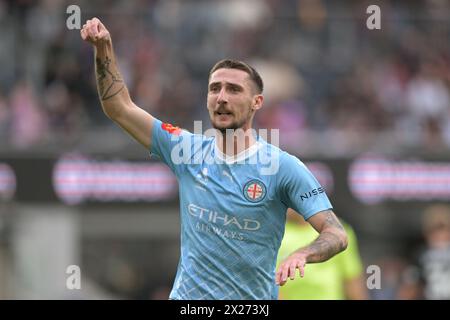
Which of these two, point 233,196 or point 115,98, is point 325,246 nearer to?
point 233,196

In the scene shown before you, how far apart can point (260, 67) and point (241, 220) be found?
10.5 meters

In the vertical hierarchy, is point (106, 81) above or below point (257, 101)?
above

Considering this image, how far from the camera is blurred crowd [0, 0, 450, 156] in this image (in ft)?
52.3

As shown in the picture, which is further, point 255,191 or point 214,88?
point 214,88

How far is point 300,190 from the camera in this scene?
688 centimetres

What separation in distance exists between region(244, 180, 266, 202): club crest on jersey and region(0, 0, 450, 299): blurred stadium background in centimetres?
820

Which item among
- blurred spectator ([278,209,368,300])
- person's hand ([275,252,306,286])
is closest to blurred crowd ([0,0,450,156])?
blurred spectator ([278,209,368,300])

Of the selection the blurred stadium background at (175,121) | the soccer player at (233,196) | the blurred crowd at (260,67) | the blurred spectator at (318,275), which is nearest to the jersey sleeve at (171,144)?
the soccer player at (233,196)

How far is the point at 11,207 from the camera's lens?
15.1 meters

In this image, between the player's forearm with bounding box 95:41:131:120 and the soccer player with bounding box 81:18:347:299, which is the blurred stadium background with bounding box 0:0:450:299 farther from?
the soccer player with bounding box 81:18:347:299

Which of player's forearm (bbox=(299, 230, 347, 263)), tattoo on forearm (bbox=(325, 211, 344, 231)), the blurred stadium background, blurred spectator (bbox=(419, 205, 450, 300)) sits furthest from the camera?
the blurred stadium background

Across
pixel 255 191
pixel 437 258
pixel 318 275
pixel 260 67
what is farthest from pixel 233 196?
pixel 260 67

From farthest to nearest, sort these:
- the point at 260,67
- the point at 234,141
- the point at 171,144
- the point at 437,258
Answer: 1. the point at 260,67
2. the point at 437,258
3. the point at 171,144
4. the point at 234,141

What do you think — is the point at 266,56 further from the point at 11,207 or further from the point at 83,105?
the point at 11,207
